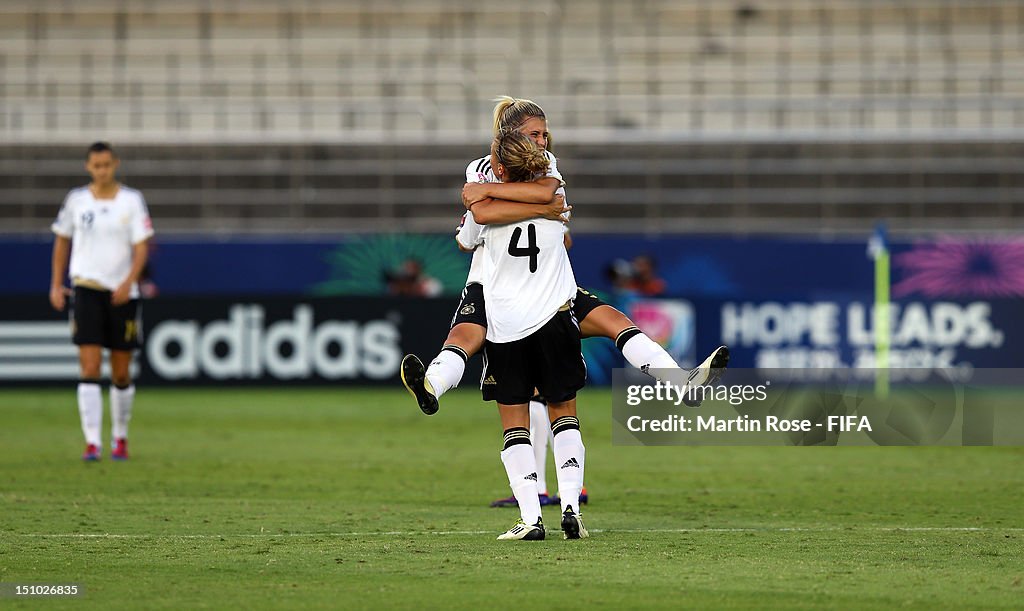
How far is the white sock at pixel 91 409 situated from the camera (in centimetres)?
1244

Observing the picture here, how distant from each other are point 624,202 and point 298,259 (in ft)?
17.7

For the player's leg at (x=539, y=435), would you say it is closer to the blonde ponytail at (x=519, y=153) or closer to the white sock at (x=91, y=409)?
the blonde ponytail at (x=519, y=153)

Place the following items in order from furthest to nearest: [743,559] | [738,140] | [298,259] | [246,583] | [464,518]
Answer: [738,140] < [298,259] < [464,518] < [743,559] < [246,583]

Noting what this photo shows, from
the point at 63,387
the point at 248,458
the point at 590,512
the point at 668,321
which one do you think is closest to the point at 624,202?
the point at 668,321

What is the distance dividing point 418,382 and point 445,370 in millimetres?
275

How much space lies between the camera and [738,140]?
25438mm

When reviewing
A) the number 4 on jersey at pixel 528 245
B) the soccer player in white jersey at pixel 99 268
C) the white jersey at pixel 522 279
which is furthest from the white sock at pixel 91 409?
the number 4 on jersey at pixel 528 245

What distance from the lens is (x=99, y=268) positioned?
12430 millimetres

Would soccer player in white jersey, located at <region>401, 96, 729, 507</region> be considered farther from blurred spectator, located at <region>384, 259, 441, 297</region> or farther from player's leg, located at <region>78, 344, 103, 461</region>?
blurred spectator, located at <region>384, 259, 441, 297</region>

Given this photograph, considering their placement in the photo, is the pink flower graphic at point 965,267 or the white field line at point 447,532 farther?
the pink flower graphic at point 965,267

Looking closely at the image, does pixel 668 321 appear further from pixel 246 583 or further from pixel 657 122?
pixel 246 583

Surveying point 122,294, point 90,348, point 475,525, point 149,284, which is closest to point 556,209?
point 475,525

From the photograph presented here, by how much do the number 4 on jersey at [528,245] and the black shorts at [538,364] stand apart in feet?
1.01

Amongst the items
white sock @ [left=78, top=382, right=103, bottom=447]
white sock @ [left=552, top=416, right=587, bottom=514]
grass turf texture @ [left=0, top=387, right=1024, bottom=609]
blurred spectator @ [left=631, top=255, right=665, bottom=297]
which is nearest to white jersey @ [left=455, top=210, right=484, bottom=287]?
white sock @ [left=552, top=416, right=587, bottom=514]
